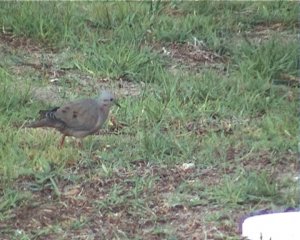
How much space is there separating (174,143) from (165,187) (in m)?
0.57

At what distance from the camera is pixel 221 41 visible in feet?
27.7

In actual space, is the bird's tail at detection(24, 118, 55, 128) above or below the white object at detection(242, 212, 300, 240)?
below

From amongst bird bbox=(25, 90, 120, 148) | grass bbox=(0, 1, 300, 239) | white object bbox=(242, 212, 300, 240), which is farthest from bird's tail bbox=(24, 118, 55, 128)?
white object bbox=(242, 212, 300, 240)

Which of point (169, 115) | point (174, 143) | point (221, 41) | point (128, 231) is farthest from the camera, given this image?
point (221, 41)

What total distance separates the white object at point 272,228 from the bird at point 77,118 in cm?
145

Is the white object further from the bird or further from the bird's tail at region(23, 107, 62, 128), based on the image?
the bird's tail at region(23, 107, 62, 128)

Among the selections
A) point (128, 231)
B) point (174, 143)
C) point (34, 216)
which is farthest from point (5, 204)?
point (174, 143)

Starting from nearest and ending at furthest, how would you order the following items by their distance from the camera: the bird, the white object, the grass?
the white object
the grass
the bird

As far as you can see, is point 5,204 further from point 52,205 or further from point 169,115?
point 169,115

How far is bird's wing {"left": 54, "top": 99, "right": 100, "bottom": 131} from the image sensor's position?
256 inches

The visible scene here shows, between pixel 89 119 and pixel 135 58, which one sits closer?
pixel 89 119

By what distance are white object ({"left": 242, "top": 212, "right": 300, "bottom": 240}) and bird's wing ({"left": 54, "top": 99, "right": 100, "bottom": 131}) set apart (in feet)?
4.77

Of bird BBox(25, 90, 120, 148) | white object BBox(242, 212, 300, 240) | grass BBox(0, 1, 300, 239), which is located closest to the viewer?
white object BBox(242, 212, 300, 240)

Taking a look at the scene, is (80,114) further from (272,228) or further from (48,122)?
(272,228)
